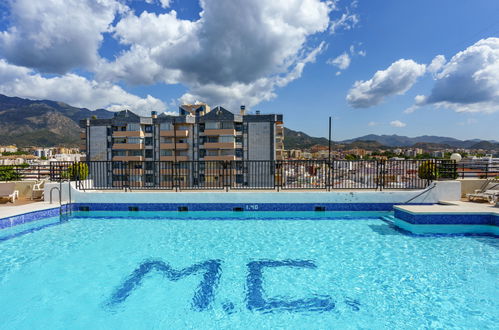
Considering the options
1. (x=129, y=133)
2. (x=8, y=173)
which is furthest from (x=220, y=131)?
(x=8, y=173)

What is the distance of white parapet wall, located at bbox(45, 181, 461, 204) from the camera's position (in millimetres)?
8719

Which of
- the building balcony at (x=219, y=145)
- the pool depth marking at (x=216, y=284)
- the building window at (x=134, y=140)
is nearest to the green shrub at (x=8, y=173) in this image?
the pool depth marking at (x=216, y=284)

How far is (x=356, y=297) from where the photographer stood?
3785mm

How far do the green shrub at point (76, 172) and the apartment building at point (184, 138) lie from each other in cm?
3528

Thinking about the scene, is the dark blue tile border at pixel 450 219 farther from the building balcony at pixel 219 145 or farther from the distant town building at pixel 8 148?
the distant town building at pixel 8 148

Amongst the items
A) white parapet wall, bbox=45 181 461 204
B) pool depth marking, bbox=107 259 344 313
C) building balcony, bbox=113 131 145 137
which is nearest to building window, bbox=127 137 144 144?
building balcony, bbox=113 131 145 137

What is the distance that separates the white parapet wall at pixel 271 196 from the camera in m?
8.72

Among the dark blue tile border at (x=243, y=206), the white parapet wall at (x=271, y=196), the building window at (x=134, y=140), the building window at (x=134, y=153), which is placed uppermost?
the building window at (x=134, y=140)

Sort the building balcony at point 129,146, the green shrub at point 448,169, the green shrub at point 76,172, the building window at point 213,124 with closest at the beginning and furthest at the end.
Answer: the green shrub at point 448,169
the green shrub at point 76,172
the building window at point 213,124
the building balcony at point 129,146

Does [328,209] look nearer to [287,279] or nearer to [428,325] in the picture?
[287,279]

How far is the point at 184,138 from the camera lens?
4894 centimetres

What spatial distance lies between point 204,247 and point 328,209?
4840 mm

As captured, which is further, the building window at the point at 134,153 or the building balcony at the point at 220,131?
the building window at the point at 134,153

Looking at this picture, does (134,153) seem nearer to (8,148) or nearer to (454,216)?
(454,216)
